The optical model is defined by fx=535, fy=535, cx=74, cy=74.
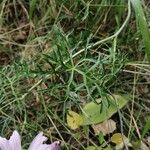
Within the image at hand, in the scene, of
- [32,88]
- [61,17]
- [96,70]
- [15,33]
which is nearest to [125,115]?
[96,70]

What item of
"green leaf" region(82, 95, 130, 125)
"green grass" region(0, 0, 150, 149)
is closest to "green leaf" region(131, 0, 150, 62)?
"green grass" region(0, 0, 150, 149)

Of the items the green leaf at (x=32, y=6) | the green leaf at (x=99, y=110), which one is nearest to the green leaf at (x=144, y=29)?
the green leaf at (x=99, y=110)

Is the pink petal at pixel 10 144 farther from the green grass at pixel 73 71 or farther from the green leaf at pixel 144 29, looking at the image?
the green leaf at pixel 144 29

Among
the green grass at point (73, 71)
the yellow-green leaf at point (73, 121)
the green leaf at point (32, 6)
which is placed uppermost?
the green leaf at point (32, 6)

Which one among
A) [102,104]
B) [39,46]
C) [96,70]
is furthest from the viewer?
[39,46]

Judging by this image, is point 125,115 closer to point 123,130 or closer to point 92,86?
point 123,130

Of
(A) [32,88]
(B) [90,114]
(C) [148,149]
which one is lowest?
(C) [148,149]
